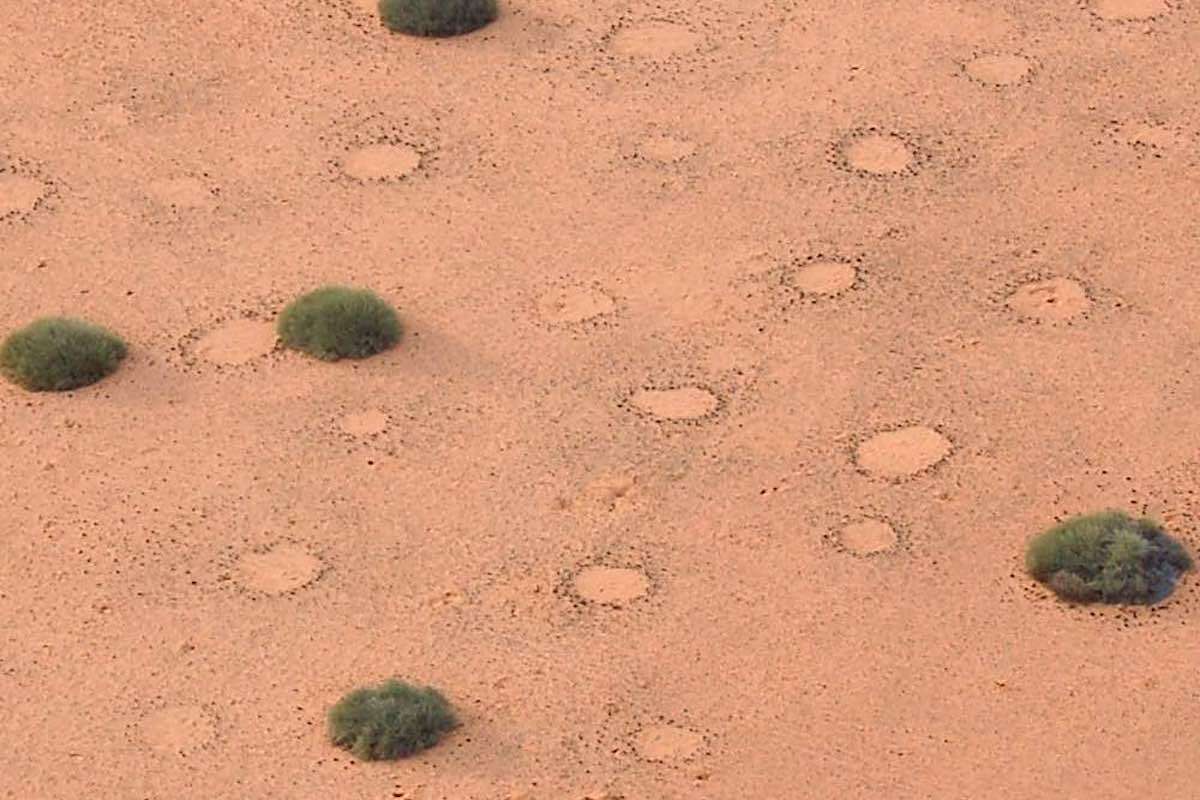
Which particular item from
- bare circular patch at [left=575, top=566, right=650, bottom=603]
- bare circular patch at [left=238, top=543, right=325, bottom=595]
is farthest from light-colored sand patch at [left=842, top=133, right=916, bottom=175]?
bare circular patch at [left=238, top=543, right=325, bottom=595]

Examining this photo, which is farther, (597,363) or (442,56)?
(442,56)

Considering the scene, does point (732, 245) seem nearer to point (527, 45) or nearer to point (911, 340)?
point (911, 340)

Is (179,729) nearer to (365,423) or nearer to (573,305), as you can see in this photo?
(365,423)

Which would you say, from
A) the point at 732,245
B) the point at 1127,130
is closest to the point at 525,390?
the point at 732,245

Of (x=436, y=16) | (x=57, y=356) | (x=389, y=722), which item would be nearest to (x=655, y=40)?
(x=436, y=16)

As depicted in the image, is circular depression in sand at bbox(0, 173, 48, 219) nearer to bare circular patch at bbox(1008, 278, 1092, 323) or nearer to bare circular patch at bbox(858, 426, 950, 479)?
bare circular patch at bbox(858, 426, 950, 479)

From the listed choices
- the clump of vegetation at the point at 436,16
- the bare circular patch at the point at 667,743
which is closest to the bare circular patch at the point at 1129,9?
the clump of vegetation at the point at 436,16
